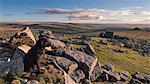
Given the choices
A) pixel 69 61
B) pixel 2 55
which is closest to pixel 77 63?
pixel 69 61

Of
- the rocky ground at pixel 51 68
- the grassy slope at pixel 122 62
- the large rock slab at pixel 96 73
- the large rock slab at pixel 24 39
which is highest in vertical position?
the large rock slab at pixel 24 39

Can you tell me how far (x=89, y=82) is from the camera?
52.2 m

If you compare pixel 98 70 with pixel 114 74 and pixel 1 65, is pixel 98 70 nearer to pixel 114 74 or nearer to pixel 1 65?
pixel 114 74

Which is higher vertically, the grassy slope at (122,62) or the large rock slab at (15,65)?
the large rock slab at (15,65)

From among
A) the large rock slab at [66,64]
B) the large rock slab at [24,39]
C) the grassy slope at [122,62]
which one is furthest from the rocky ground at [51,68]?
the grassy slope at [122,62]

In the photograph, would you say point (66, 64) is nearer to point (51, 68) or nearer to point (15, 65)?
point (51, 68)

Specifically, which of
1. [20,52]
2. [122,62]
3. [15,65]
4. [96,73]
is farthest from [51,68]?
[122,62]

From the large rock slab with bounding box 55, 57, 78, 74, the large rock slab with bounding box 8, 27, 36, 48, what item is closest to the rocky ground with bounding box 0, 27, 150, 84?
the large rock slab with bounding box 55, 57, 78, 74

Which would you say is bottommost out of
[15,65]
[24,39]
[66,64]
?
[15,65]

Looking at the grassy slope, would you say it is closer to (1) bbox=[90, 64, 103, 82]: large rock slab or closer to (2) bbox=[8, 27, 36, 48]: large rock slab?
(1) bbox=[90, 64, 103, 82]: large rock slab

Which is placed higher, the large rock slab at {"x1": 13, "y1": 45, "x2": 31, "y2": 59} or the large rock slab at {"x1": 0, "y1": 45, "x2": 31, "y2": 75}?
the large rock slab at {"x1": 13, "y1": 45, "x2": 31, "y2": 59}

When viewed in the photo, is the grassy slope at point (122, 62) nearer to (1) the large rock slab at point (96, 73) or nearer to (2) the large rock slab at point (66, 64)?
(1) the large rock slab at point (96, 73)

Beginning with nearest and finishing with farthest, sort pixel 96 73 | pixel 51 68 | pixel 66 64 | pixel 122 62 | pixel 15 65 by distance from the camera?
pixel 51 68
pixel 66 64
pixel 15 65
pixel 96 73
pixel 122 62

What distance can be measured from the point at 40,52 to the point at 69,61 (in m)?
4.66
